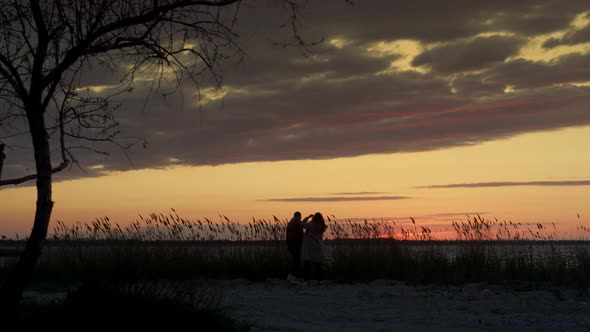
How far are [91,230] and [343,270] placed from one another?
9.80 m

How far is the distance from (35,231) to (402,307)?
7.62 m

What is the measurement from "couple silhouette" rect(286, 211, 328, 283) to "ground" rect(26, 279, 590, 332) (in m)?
0.62

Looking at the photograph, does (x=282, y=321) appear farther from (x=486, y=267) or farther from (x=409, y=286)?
(x=486, y=267)

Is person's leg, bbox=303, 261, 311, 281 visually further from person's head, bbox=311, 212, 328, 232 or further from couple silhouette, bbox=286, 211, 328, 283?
person's head, bbox=311, 212, 328, 232

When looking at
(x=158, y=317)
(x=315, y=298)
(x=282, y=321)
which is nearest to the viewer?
(x=158, y=317)

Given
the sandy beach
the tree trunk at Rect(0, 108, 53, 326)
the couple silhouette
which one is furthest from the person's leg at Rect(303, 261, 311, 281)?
the tree trunk at Rect(0, 108, 53, 326)

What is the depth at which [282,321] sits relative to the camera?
1193 centimetres

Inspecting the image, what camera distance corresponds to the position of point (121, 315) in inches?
357

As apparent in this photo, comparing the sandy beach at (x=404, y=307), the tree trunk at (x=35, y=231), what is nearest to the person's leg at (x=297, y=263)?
the sandy beach at (x=404, y=307)

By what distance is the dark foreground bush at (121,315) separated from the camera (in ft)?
29.2

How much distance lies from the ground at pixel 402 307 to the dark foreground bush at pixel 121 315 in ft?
4.57

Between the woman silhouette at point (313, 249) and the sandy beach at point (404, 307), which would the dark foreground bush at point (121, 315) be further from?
the woman silhouette at point (313, 249)

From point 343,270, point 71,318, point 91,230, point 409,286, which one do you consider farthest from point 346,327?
point 91,230

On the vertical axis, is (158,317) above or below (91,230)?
below
